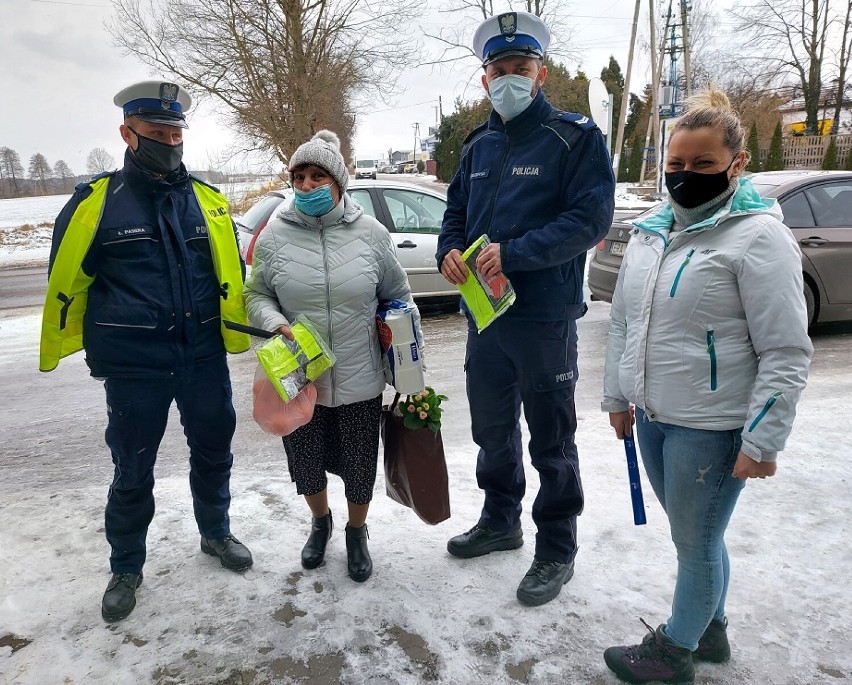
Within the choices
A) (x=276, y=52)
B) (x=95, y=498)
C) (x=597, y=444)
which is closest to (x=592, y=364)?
(x=597, y=444)

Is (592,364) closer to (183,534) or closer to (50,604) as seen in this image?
(183,534)

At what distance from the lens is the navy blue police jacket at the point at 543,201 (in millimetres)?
2447

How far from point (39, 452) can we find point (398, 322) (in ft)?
10.6

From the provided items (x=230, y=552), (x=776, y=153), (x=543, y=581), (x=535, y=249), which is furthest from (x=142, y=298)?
(x=776, y=153)

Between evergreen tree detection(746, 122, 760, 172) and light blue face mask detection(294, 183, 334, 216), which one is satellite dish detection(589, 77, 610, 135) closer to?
light blue face mask detection(294, 183, 334, 216)

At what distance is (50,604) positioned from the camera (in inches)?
106

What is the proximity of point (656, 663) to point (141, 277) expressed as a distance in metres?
2.43

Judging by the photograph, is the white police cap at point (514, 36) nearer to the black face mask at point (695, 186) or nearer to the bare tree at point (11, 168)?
the black face mask at point (695, 186)

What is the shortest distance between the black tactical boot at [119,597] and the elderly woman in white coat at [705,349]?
1959 mm

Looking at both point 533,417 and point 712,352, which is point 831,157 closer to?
point 533,417

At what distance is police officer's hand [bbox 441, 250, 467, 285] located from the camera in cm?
262

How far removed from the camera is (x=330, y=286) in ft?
8.71

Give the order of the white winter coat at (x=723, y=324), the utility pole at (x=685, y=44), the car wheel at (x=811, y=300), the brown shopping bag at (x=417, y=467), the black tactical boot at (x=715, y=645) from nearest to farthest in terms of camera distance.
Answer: the white winter coat at (x=723, y=324) < the black tactical boot at (x=715, y=645) < the brown shopping bag at (x=417, y=467) < the car wheel at (x=811, y=300) < the utility pole at (x=685, y=44)

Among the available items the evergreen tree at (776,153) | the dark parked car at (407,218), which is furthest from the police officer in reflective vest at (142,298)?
the evergreen tree at (776,153)
